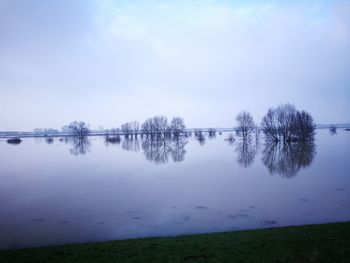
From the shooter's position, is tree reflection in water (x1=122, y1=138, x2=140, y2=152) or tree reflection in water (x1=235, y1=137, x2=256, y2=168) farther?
tree reflection in water (x1=122, y1=138, x2=140, y2=152)

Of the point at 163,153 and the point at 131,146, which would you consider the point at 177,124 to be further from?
the point at 163,153

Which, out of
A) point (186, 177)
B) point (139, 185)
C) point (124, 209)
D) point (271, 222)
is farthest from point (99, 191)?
point (271, 222)

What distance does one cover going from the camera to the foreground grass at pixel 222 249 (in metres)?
6.18

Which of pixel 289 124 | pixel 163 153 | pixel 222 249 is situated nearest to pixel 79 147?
pixel 163 153

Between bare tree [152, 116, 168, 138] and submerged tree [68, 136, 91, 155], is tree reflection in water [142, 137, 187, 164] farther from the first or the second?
bare tree [152, 116, 168, 138]

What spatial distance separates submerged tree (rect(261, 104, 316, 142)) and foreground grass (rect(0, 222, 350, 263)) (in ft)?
185

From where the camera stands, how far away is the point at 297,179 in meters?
18.3

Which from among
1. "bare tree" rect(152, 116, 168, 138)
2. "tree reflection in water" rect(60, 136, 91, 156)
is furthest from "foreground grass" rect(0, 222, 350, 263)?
"bare tree" rect(152, 116, 168, 138)

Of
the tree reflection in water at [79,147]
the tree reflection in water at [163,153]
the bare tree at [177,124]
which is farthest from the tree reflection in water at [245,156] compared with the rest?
the bare tree at [177,124]

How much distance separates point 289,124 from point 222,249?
215ft

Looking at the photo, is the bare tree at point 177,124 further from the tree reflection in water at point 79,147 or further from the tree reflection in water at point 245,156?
the tree reflection in water at point 245,156

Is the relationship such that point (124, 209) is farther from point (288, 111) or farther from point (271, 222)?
point (288, 111)

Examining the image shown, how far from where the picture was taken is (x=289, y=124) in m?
66.6

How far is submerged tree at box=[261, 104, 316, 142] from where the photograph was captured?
6411 centimetres
